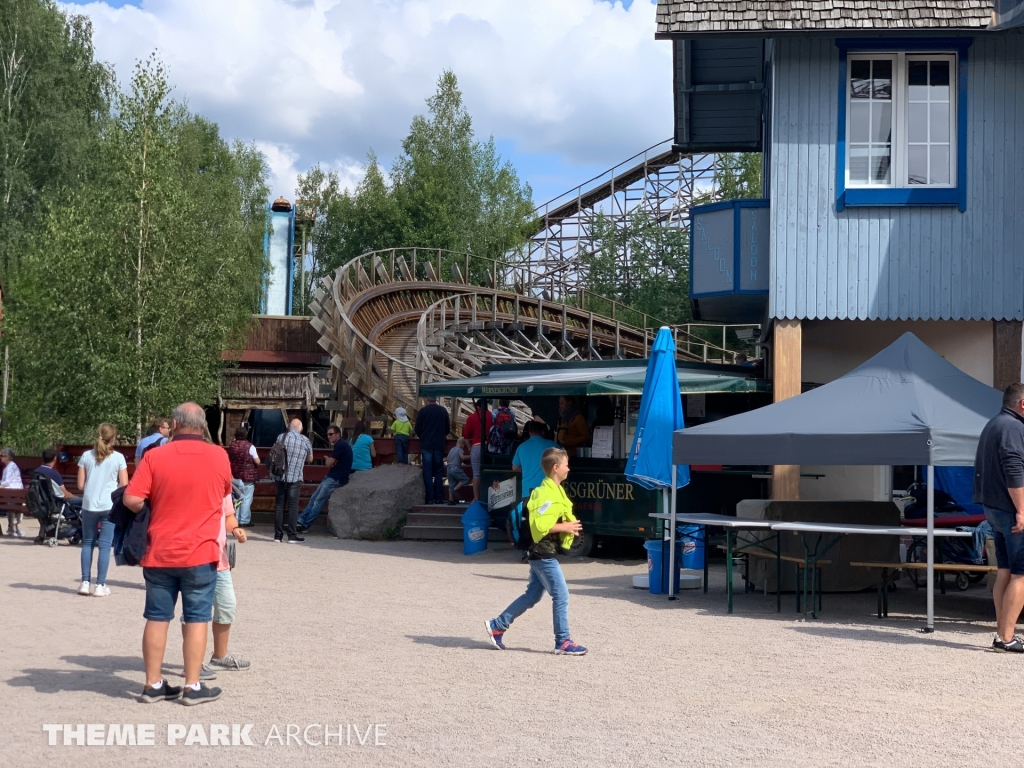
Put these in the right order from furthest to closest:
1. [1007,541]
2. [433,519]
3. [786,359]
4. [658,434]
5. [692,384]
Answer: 1. [433,519]
2. [692,384]
3. [786,359]
4. [658,434]
5. [1007,541]

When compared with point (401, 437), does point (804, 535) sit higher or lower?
lower

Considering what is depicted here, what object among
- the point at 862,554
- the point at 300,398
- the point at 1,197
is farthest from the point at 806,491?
the point at 1,197

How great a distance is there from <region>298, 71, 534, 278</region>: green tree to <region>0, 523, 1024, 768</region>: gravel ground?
46047 mm

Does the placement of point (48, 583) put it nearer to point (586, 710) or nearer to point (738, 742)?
point (586, 710)

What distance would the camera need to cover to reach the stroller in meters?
17.9

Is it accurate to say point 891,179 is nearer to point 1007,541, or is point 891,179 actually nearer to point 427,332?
point 1007,541

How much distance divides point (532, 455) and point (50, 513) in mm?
7269

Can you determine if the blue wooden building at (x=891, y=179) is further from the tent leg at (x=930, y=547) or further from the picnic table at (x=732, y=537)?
the tent leg at (x=930, y=547)

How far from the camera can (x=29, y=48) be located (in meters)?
39.2

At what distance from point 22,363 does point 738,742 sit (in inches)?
1170

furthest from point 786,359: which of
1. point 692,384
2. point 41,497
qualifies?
point 41,497

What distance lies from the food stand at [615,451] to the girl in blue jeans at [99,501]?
5.67 metres

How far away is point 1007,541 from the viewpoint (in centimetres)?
972

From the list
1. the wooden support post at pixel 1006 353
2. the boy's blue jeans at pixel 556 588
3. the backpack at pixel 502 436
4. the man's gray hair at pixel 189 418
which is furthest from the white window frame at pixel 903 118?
the man's gray hair at pixel 189 418
